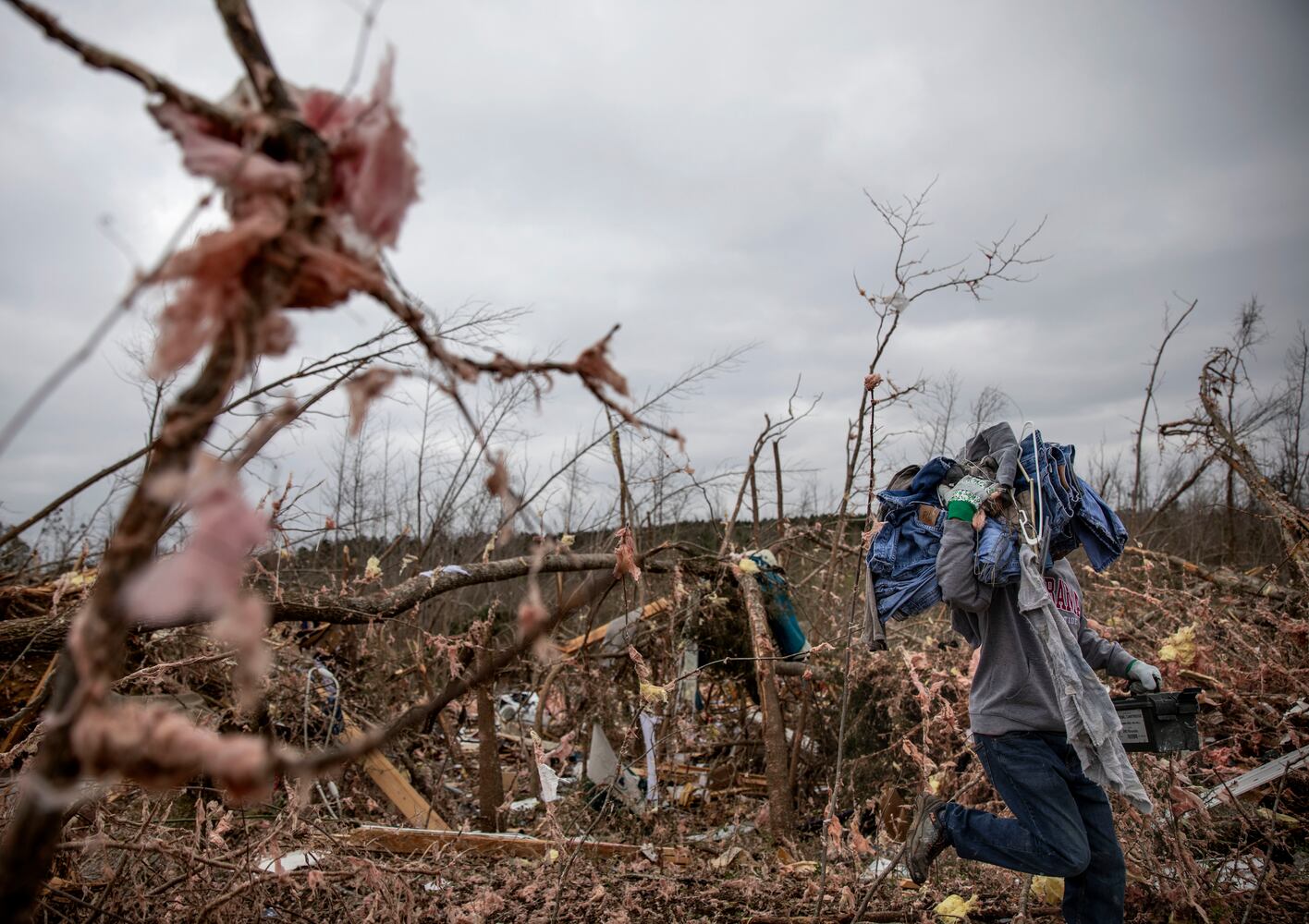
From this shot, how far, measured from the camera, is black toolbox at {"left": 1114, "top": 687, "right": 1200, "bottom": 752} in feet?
9.80

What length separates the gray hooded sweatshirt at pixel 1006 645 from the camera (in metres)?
3.00

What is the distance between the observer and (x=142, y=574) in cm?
90

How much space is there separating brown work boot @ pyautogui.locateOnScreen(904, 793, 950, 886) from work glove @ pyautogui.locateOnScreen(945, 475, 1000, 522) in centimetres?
128

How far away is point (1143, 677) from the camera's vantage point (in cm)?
319

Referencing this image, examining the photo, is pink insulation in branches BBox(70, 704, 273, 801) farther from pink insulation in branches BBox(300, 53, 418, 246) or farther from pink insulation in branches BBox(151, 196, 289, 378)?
pink insulation in branches BBox(300, 53, 418, 246)

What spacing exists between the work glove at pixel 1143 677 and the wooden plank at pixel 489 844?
8.50ft

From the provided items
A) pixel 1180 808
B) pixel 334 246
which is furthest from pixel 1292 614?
pixel 334 246

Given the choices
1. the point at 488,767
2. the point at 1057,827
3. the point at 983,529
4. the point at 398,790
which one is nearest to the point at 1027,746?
the point at 1057,827

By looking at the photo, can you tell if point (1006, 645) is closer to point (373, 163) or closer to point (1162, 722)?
point (1162, 722)

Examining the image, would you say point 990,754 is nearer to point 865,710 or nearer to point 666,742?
point 865,710

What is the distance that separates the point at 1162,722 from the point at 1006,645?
601mm

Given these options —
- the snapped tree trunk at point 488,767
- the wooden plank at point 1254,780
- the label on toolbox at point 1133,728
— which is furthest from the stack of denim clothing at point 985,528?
the snapped tree trunk at point 488,767

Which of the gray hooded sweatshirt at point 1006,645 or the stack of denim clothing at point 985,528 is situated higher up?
the stack of denim clothing at point 985,528

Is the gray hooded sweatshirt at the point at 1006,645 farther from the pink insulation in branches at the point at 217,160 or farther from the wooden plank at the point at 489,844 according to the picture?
the pink insulation in branches at the point at 217,160
